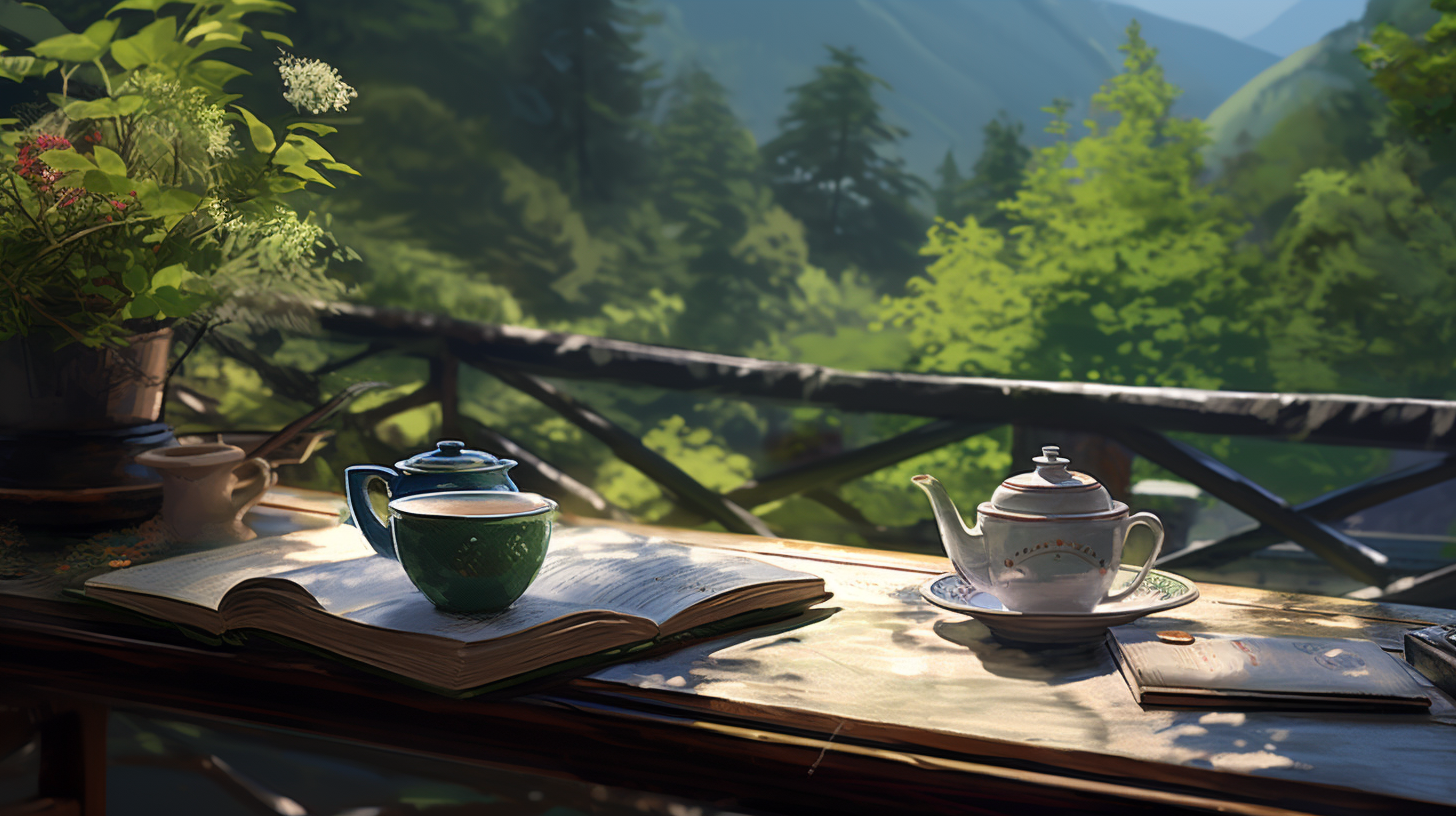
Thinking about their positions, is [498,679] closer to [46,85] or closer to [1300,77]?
[46,85]

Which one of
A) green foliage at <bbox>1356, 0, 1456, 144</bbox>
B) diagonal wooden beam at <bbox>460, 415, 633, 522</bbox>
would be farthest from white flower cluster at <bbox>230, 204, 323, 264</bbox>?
green foliage at <bbox>1356, 0, 1456, 144</bbox>

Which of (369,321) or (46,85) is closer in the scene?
(46,85)

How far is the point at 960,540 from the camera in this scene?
2.30ft

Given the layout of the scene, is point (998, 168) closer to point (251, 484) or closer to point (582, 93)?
point (582, 93)

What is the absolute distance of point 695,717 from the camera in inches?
21.9

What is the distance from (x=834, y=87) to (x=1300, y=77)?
3.83 metres

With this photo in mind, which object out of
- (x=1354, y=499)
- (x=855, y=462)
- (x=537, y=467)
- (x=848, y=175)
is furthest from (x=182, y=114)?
(x=848, y=175)

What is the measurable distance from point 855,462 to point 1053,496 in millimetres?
1326

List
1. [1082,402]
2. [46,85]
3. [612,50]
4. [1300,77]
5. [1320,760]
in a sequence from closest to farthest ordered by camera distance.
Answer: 1. [1320,760]
2. [46,85]
3. [1082,402]
4. [1300,77]
5. [612,50]

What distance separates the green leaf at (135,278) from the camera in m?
0.88

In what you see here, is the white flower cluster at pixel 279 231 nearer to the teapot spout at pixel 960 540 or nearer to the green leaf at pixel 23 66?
the green leaf at pixel 23 66

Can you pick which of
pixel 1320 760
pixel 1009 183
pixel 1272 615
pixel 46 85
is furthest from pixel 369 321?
pixel 1009 183

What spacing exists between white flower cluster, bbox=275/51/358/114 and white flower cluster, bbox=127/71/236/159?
0.07 meters

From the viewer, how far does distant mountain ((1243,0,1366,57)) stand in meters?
7.25
